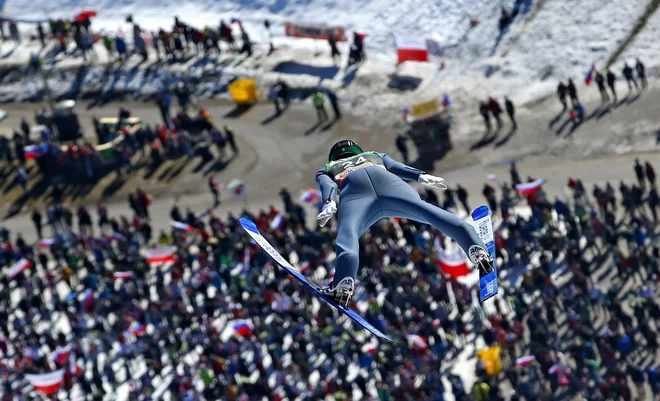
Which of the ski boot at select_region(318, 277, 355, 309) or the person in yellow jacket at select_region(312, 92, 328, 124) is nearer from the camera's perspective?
the ski boot at select_region(318, 277, 355, 309)

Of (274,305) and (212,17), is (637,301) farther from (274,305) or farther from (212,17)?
(212,17)

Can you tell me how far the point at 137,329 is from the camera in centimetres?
4241

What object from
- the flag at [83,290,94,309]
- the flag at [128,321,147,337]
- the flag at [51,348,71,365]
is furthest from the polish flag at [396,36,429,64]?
the flag at [51,348,71,365]

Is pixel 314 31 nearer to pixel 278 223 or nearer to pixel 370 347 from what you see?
pixel 278 223

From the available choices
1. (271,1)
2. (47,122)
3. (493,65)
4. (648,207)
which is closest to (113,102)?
(47,122)

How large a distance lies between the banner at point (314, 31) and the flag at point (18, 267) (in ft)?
73.8

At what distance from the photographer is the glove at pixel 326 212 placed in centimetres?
1764

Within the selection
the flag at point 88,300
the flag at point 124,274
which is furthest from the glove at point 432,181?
the flag at point 88,300

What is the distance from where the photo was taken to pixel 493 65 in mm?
59469

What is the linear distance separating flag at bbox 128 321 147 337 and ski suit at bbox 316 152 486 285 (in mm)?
24222

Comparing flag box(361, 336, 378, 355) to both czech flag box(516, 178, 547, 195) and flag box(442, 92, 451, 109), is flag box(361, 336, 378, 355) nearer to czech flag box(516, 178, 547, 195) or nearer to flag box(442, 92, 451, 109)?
czech flag box(516, 178, 547, 195)

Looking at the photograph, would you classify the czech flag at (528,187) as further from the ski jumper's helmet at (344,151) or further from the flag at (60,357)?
the ski jumper's helmet at (344,151)

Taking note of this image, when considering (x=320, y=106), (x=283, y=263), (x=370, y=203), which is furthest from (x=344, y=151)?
(x=320, y=106)

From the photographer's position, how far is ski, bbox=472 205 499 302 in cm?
1800
